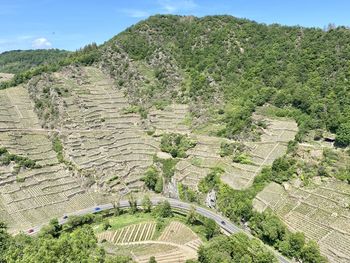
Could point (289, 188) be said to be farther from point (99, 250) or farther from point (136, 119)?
point (136, 119)

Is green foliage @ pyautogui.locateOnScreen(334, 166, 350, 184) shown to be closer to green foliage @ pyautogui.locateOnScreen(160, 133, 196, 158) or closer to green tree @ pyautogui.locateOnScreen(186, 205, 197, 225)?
green tree @ pyautogui.locateOnScreen(186, 205, 197, 225)

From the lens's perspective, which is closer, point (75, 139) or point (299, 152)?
point (299, 152)

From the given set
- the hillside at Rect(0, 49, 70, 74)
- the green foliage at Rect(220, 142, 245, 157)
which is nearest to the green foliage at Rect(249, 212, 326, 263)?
the green foliage at Rect(220, 142, 245, 157)

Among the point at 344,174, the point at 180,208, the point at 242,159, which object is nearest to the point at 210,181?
the point at 180,208

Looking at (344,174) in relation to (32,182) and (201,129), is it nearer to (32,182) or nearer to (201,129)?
(201,129)

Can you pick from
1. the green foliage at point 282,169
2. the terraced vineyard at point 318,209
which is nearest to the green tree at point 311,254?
the terraced vineyard at point 318,209

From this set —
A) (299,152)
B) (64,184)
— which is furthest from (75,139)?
(299,152)

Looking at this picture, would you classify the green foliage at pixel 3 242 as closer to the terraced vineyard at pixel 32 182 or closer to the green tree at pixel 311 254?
the terraced vineyard at pixel 32 182
